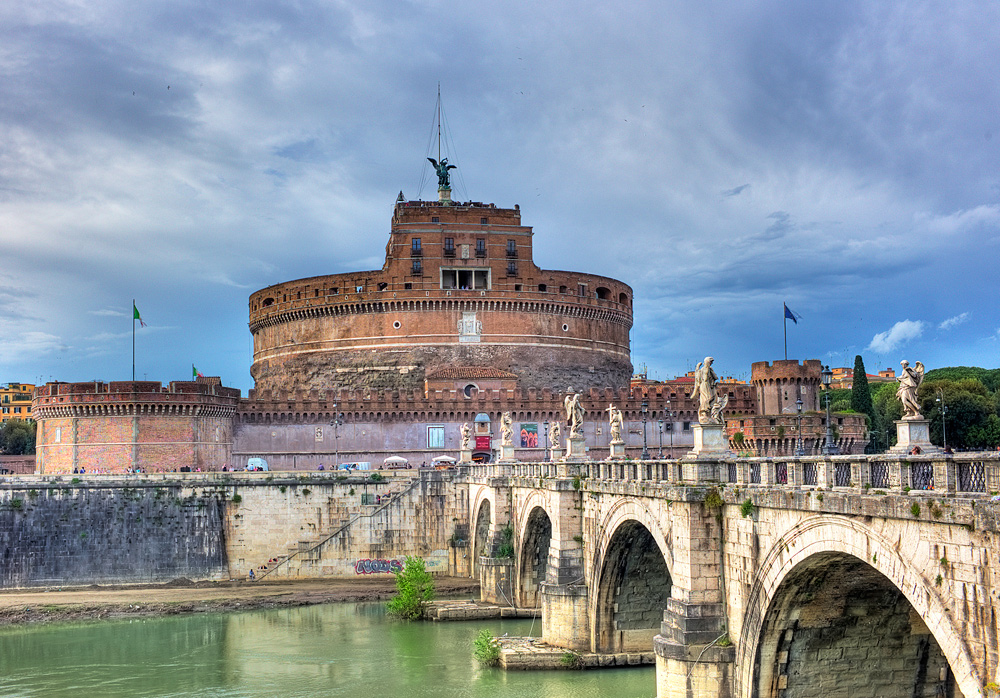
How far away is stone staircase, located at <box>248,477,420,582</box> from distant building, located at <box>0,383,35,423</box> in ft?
270

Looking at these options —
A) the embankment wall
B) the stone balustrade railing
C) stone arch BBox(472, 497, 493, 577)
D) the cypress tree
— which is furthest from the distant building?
the stone balustrade railing

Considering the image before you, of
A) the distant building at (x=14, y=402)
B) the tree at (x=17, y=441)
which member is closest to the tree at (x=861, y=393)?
the tree at (x=17, y=441)

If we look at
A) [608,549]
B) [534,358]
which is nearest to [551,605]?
[608,549]

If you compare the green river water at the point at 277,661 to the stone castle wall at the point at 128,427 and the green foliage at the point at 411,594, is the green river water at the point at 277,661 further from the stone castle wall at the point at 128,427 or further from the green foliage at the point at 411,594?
the stone castle wall at the point at 128,427

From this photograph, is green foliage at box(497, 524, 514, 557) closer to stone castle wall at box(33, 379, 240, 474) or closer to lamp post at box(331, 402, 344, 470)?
lamp post at box(331, 402, 344, 470)

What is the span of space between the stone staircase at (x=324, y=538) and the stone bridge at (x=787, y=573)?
2280 cm

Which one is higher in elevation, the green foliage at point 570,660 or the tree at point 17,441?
the tree at point 17,441

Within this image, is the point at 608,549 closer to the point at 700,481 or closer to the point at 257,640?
the point at 700,481

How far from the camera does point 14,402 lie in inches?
4872

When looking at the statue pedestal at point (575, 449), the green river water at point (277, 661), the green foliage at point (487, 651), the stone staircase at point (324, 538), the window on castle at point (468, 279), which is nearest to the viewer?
the green river water at point (277, 661)

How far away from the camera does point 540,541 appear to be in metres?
39.1

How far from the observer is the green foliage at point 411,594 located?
4053 cm

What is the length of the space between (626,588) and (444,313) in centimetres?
4866

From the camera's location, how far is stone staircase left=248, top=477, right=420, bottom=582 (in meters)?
51.3
